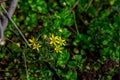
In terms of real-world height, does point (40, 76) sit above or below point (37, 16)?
below

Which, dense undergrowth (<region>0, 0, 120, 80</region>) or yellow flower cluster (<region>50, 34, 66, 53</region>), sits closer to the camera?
yellow flower cluster (<region>50, 34, 66, 53</region>)

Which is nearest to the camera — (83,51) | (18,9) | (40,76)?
(40,76)

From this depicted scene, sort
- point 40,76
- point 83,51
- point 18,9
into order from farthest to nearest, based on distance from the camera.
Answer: point 18,9, point 83,51, point 40,76

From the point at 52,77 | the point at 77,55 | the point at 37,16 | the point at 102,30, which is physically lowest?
the point at 52,77

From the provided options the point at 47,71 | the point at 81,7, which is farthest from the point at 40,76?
the point at 81,7

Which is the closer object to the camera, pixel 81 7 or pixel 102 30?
pixel 102 30

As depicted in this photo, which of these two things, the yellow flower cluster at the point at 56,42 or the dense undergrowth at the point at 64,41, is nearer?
the yellow flower cluster at the point at 56,42

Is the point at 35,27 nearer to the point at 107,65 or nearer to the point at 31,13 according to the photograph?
the point at 31,13

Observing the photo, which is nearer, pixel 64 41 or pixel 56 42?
pixel 56 42
